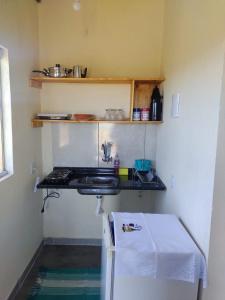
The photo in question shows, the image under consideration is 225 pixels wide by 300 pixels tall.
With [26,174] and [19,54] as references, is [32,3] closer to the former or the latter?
[19,54]

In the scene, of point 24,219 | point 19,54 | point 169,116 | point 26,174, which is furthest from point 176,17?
point 24,219

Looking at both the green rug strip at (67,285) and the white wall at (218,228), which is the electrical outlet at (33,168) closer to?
the green rug strip at (67,285)

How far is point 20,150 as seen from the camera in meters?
2.11

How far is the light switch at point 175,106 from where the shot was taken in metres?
1.86

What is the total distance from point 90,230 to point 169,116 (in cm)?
165

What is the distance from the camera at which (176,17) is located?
199 cm

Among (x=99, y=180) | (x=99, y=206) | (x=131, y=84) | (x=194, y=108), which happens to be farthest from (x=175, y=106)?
(x=99, y=206)

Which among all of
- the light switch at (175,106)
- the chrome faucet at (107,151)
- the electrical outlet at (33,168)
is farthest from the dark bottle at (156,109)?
the electrical outlet at (33,168)

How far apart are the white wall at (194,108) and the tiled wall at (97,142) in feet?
1.68

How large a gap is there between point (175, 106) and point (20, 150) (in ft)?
4.56

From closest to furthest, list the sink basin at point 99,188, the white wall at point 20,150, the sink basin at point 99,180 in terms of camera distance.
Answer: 1. the white wall at point 20,150
2. the sink basin at point 99,188
3. the sink basin at point 99,180

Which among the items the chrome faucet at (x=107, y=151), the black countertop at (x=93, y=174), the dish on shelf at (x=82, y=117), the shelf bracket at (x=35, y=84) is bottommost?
the black countertop at (x=93, y=174)

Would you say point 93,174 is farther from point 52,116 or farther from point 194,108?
point 194,108

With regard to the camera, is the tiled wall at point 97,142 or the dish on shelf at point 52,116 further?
the tiled wall at point 97,142
